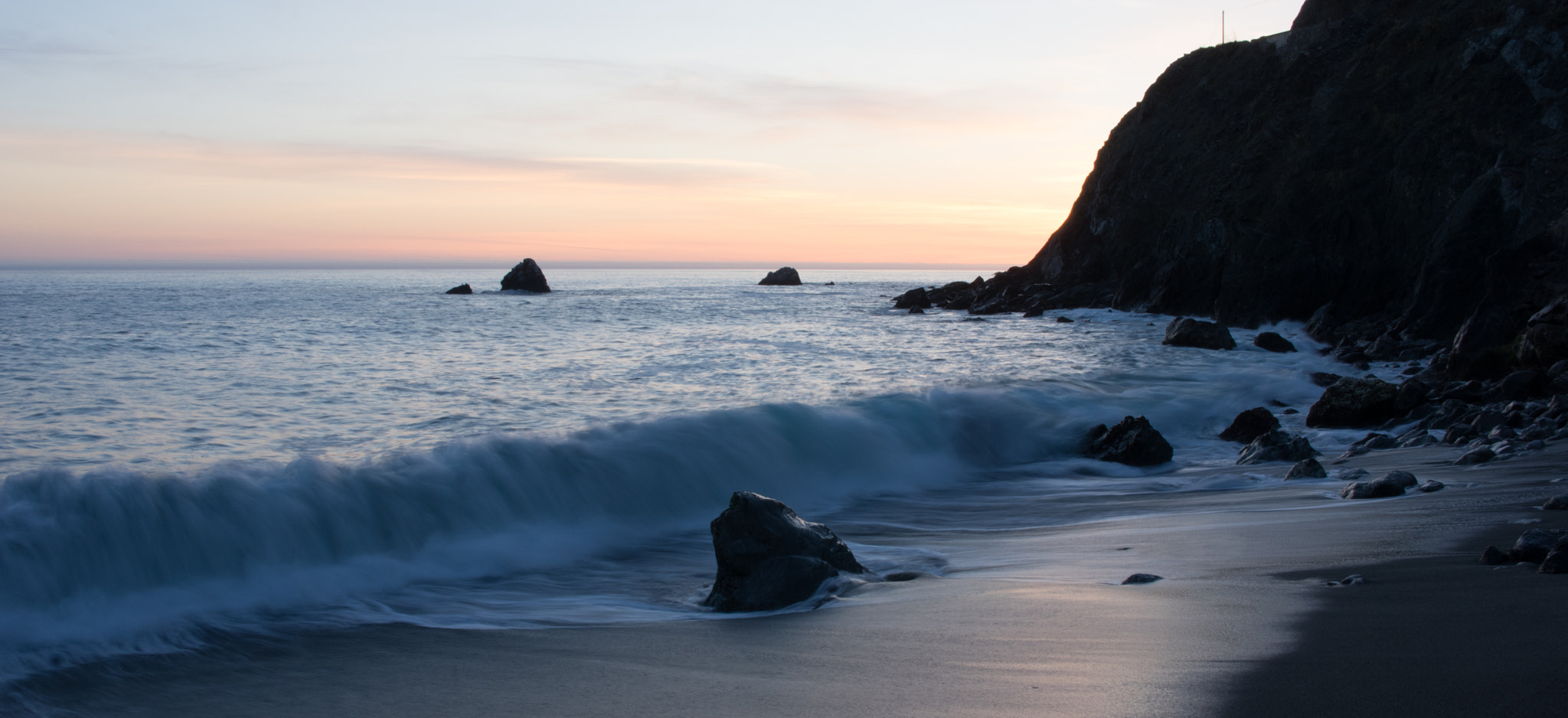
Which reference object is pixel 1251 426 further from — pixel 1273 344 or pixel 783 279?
pixel 783 279

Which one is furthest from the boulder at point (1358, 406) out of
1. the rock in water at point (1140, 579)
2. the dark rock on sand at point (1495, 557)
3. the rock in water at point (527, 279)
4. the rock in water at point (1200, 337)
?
the rock in water at point (527, 279)

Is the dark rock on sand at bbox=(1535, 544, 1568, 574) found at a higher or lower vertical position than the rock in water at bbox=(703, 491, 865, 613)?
higher

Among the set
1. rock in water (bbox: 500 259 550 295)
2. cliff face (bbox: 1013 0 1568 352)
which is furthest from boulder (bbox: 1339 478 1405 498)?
rock in water (bbox: 500 259 550 295)

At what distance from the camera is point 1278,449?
344 inches

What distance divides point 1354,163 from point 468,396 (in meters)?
21.0

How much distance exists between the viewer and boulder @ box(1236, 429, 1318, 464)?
8586 millimetres

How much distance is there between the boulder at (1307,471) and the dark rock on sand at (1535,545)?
3591mm

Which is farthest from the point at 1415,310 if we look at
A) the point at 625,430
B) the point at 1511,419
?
the point at 625,430

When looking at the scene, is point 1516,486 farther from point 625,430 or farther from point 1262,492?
point 625,430

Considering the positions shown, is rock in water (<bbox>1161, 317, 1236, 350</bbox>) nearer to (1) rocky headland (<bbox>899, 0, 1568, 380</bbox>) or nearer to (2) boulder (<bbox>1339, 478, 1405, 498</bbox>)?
(1) rocky headland (<bbox>899, 0, 1568, 380</bbox>)

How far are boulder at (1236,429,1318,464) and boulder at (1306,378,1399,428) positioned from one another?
1840 millimetres

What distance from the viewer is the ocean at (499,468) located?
5301mm

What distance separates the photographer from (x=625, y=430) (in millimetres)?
9461

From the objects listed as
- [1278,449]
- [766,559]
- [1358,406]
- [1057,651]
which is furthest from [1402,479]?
[1358,406]
